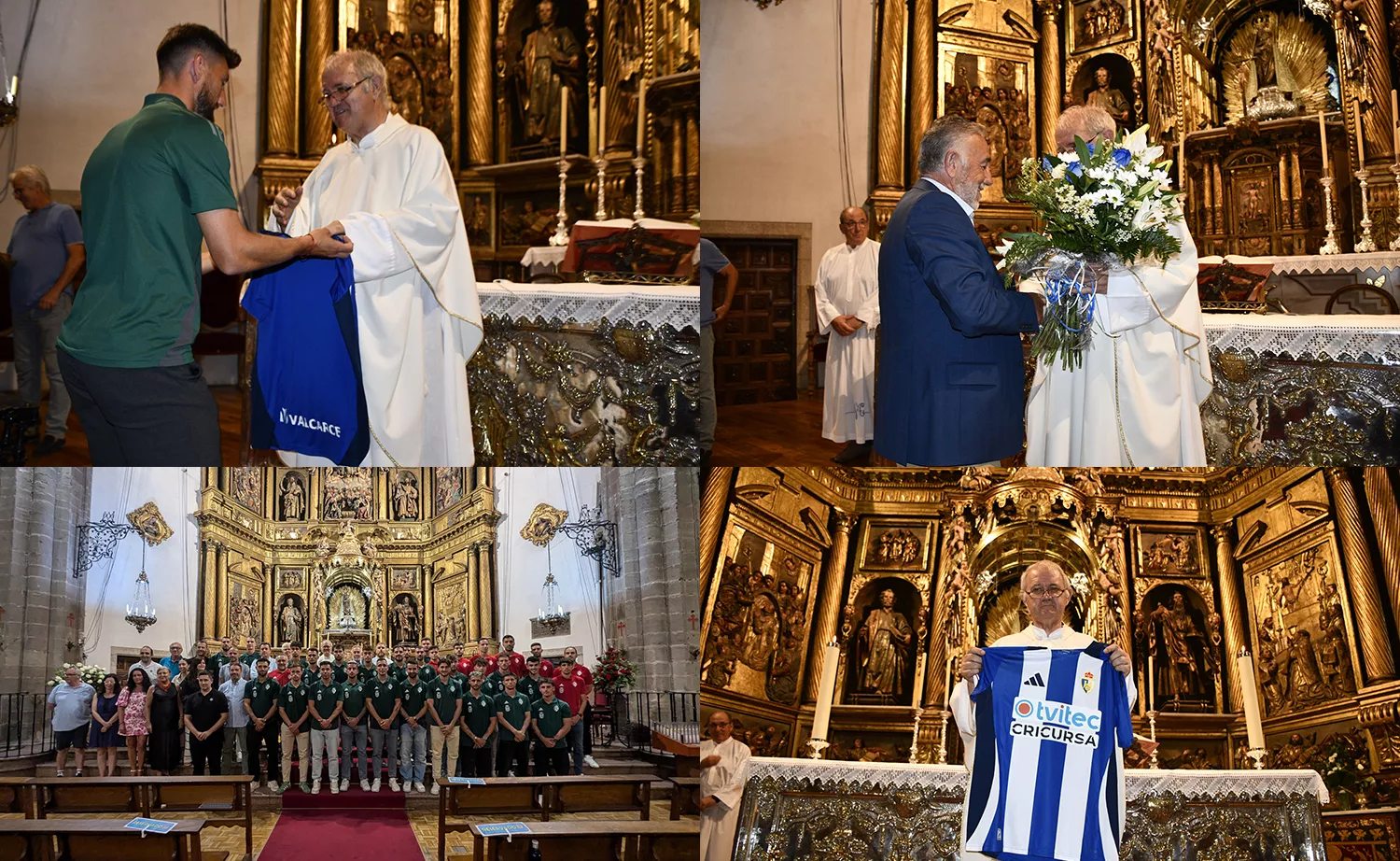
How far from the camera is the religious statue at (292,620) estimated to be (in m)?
4.77

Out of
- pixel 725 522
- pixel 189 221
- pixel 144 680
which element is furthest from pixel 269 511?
pixel 725 522

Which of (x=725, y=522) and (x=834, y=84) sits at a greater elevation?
(x=834, y=84)

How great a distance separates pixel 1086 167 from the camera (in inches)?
183

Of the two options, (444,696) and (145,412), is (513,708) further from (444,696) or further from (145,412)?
(145,412)

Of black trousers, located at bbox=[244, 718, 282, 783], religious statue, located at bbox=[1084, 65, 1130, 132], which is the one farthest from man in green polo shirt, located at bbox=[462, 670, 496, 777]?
religious statue, located at bbox=[1084, 65, 1130, 132]

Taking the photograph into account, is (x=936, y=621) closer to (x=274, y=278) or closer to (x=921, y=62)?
(x=274, y=278)

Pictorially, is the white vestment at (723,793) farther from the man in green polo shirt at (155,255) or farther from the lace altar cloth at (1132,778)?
the man in green polo shirt at (155,255)

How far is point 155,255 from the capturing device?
13.8 ft

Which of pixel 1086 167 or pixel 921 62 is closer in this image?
pixel 1086 167

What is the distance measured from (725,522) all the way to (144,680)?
237cm

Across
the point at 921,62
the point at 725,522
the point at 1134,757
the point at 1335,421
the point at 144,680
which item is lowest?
the point at 1134,757

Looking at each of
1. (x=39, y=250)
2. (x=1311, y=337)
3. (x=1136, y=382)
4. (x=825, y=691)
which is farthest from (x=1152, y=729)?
(x=39, y=250)

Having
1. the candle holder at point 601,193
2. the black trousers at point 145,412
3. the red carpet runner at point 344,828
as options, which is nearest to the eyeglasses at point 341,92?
the black trousers at point 145,412

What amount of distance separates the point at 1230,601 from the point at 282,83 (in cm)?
819
